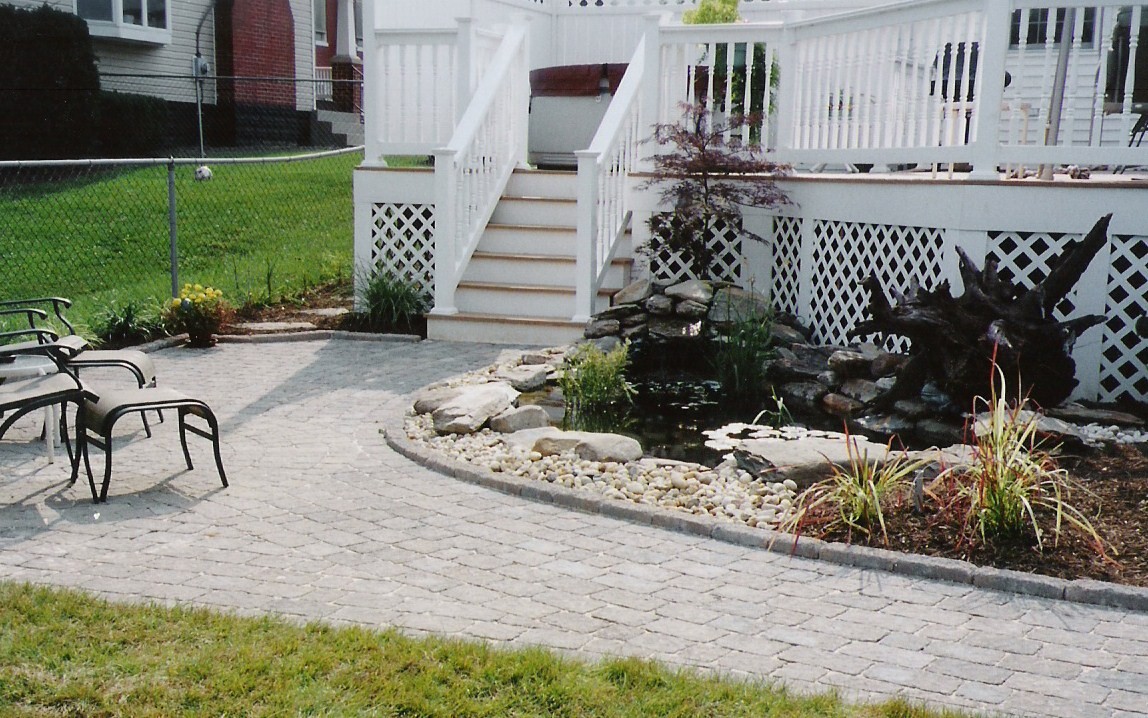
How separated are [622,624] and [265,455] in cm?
285

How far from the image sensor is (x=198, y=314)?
919 centimetres

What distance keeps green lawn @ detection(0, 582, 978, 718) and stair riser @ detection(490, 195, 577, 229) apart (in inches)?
276

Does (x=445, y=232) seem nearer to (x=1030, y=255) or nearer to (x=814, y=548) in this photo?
(x=1030, y=255)

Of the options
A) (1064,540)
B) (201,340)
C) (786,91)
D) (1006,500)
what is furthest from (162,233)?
(1064,540)

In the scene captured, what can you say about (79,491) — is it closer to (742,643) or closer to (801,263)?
(742,643)

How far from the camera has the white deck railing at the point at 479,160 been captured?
31.1 feet

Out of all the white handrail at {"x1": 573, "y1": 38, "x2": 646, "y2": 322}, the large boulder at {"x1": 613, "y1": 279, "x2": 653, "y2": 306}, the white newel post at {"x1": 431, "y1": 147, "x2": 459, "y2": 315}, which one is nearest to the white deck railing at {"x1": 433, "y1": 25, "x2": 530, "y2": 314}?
the white newel post at {"x1": 431, "y1": 147, "x2": 459, "y2": 315}

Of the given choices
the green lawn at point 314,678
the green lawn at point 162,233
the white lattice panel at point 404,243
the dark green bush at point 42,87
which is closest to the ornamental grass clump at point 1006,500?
the green lawn at point 314,678

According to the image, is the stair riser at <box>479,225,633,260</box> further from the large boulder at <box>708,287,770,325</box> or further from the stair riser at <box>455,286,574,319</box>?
the large boulder at <box>708,287,770,325</box>

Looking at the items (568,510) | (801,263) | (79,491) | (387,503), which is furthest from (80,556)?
(801,263)

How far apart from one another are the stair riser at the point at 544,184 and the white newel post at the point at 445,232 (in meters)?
1.21

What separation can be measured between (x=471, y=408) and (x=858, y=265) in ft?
11.4

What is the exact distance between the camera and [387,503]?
17.1 feet

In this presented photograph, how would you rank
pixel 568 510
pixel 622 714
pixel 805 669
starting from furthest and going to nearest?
1. pixel 568 510
2. pixel 805 669
3. pixel 622 714
